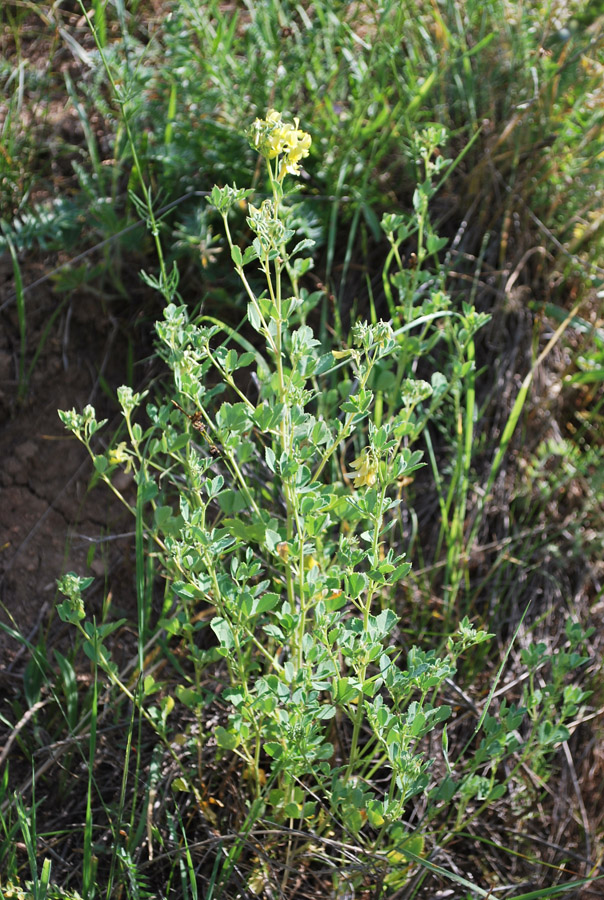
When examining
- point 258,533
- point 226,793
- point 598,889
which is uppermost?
point 258,533

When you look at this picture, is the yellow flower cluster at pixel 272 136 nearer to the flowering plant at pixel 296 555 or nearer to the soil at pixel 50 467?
the flowering plant at pixel 296 555

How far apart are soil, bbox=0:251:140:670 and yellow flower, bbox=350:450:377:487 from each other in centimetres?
81

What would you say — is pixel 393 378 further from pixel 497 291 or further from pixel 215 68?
pixel 215 68

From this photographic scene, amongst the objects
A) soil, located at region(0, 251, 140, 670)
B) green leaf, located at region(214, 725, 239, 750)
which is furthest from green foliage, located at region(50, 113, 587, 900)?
Answer: soil, located at region(0, 251, 140, 670)

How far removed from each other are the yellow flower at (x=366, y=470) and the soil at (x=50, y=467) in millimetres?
809

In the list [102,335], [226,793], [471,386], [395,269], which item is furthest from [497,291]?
[226,793]

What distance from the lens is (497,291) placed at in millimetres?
2330

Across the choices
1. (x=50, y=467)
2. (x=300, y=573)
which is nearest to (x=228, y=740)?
(x=300, y=573)

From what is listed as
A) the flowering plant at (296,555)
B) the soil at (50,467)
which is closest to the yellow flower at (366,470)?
the flowering plant at (296,555)

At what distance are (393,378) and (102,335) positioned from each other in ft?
3.12

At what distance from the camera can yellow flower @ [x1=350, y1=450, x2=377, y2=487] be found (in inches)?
49.6

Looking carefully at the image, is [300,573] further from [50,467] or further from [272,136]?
[50,467]

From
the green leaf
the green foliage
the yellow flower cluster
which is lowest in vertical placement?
the green leaf

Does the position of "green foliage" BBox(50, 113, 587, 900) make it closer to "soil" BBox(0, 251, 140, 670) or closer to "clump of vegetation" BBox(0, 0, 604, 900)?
"clump of vegetation" BBox(0, 0, 604, 900)
